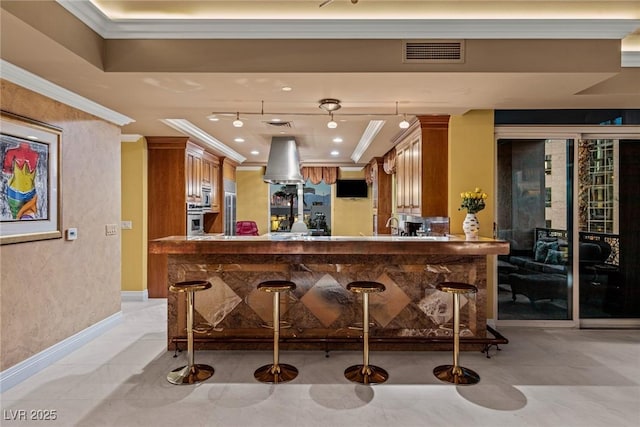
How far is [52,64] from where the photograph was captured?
255 centimetres

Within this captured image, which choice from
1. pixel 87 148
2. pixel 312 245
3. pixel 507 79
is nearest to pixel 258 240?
pixel 312 245

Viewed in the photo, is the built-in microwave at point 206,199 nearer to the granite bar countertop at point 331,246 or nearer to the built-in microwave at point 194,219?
the built-in microwave at point 194,219

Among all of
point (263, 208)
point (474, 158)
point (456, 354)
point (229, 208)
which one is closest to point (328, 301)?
point (456, 354)

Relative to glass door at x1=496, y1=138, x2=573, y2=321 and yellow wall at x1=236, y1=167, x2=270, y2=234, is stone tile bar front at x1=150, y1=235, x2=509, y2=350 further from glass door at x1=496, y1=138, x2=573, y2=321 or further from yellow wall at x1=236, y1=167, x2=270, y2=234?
yellow wall at x1=236, y1=167, x2=270, y2=234

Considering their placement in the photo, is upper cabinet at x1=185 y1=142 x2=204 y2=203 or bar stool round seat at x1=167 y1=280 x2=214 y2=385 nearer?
bar stool round seat at x1=167 y1=280 x2=214 y2=385

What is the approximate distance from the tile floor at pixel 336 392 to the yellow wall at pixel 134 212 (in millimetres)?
1832

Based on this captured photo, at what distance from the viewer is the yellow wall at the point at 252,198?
8867 mm

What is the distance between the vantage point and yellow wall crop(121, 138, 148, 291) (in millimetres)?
5145

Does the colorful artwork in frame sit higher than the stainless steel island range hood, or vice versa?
the stainless steel island range hood

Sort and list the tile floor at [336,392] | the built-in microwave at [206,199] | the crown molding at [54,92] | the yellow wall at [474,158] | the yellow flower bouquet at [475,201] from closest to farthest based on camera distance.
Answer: the tile floor at [336,392] < the crown molding at [54,92] < the yellow flower bouquet at [475,201] < the yellow wall at [474,158] < the built-in microwave at [206,199]

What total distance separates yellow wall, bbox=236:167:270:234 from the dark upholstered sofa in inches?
236

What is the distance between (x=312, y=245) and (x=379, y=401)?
51.1 inches

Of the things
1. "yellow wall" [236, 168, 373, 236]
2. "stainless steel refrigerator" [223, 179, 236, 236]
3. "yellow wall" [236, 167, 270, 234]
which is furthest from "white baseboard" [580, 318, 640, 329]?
"yellow wall" [236, 167, 270, 234]

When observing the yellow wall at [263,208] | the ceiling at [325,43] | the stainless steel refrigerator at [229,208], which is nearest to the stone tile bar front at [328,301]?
the ceiling at [325,43]
